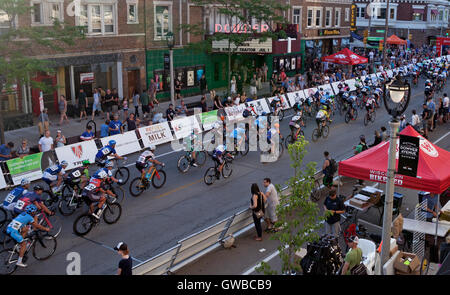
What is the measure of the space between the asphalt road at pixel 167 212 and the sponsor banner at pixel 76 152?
68.3 inches

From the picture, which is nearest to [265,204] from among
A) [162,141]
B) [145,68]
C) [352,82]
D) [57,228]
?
[57,228]

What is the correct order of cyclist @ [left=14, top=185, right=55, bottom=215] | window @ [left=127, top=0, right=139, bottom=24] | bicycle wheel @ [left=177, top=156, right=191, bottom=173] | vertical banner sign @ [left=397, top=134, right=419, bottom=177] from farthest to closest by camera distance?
window @ [left=127, top=0, right=139, bottom=24] < bicycle wheel @ [left=177, top=156, right=191, bottom=173] < cyclist @ [left=14, top=185, right=55, bottom=215] < vertical banner sign @ [left=397, top=134, right=419, bottom=177]

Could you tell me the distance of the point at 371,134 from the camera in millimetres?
25938

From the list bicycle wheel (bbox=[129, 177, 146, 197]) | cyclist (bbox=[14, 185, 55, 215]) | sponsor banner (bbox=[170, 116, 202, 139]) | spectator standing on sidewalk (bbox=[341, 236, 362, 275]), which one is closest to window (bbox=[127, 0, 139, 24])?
sponsor banner (bbox=[170, 116, 202, 139])

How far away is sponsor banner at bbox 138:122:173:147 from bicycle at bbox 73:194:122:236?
7798 millimetres

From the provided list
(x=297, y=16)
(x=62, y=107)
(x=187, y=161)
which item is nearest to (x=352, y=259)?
(x=187, y=161)

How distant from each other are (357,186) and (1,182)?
12.2m

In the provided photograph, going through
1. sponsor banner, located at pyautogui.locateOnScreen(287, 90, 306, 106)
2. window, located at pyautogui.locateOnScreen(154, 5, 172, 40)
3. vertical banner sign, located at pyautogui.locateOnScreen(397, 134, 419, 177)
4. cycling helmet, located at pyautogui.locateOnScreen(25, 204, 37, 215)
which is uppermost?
window, located at pyautogui.locateOnScreen(154, 5, 172, 40)

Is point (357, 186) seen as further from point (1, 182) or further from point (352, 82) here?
point (352, 82)

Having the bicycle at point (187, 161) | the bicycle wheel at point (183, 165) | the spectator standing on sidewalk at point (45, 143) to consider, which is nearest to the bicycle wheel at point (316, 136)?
the bicycle at point (187, 161)

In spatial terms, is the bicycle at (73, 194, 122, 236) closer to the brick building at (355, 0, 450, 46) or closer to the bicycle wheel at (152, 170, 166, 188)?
the bicycle wheel at (152, 170, 166, 188)

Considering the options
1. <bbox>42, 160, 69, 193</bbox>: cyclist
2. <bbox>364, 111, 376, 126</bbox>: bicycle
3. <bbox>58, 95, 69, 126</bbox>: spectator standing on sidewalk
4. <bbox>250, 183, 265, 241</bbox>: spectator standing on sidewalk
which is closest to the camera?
<bbox>250, 183, 265, 241</bbox>: spectator standing on sidewalk

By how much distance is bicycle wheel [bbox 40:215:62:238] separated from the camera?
43.4 ft

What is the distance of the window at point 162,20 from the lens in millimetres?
33875
